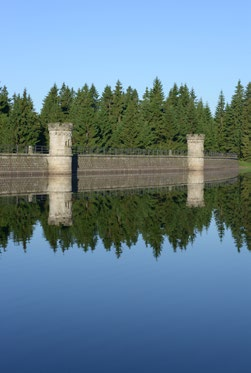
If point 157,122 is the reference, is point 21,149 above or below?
below

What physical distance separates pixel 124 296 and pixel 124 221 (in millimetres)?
12845

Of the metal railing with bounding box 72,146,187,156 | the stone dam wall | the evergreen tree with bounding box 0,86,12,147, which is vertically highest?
the evergreen tree with bounding box 0,86,12,147

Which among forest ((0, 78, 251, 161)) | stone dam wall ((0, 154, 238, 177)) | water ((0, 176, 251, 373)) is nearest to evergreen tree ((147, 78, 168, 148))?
forest ((0, 78, 251, 161))

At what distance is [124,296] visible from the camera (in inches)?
496

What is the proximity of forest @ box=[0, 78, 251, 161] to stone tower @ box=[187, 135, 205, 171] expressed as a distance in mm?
5520

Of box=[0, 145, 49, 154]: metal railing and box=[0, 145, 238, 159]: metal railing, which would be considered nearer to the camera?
box=[0, 145, 49, 154]: metal railing

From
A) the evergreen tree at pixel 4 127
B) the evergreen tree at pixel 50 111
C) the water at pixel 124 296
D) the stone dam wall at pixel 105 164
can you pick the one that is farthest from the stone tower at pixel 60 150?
the water at pixel 124 296

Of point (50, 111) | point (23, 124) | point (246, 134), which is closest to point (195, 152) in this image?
point (50, 111)

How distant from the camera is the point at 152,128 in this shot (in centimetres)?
9119

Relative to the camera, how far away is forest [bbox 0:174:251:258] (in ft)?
66.0

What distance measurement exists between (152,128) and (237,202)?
56533mm

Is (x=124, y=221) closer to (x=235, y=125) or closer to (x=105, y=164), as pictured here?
(x=105, y=164)

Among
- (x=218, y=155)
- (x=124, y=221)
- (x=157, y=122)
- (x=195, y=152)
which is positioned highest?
(x=157, y=122)

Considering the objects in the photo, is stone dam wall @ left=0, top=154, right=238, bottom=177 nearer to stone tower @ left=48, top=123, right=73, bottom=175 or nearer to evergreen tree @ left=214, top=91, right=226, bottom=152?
stone tower @ left=48, top=123, right=73, bottom=175
